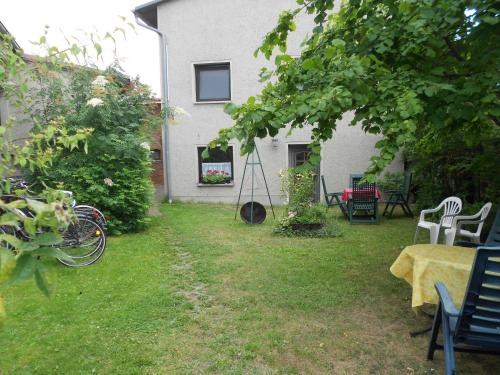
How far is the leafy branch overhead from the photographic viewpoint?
267 centimetres

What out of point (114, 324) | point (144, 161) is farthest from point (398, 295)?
point (144, 161)

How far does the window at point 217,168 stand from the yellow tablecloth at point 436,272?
9.17m

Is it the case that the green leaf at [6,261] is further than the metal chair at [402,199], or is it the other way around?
the metal chair at [402,199]

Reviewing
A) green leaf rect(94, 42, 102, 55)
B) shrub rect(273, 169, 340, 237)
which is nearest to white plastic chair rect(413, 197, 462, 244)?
shrub rect(273, 169, 340, 237)

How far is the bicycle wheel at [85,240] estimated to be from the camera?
523 cm

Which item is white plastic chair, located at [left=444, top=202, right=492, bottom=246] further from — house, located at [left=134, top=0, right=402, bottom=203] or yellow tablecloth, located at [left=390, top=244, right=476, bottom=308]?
house, located at [left=134, top=0, right=402, bottom=203]

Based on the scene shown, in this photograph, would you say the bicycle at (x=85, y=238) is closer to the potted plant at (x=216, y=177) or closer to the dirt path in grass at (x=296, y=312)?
the dirt path in grass at (x=296, y=312)

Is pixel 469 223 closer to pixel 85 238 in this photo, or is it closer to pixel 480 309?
pixel 480 309

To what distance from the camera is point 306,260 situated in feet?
17.7

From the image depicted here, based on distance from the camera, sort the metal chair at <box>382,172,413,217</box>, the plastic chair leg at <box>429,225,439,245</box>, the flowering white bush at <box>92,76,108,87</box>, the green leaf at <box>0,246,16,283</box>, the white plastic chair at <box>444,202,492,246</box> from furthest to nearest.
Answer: the metal chair at <box>382,172,413,217</box>, the flowering white bush at <box>92,76,108,87</box>, the plastic chair leg at <box>429,225,439,245</box>, the white plastic chair at <box>444,202,492,246</box>, the green leaf at <box>0,246,16,283</box>

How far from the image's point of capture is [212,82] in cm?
1202

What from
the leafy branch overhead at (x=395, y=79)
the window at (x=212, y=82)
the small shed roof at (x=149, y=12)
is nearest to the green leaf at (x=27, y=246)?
the leafy branch overhead at (x=395, y=79)

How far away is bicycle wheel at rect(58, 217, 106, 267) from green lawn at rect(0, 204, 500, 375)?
22cm

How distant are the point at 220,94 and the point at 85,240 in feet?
25.5
